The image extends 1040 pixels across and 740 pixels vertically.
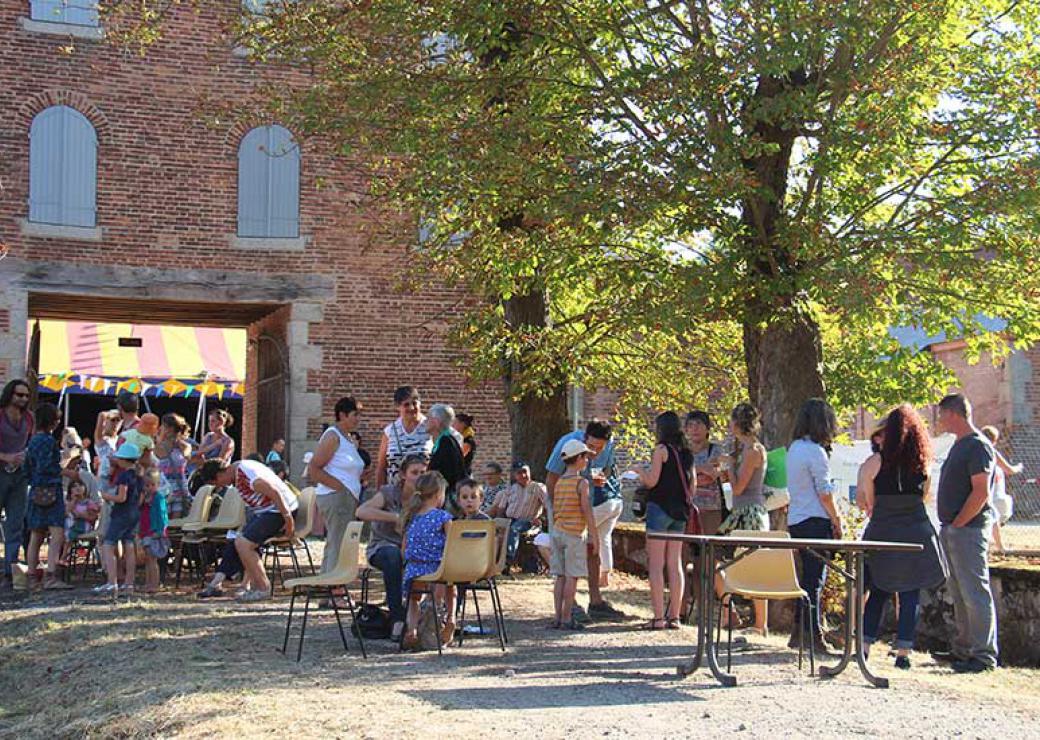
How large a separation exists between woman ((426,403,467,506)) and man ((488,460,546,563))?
320cm

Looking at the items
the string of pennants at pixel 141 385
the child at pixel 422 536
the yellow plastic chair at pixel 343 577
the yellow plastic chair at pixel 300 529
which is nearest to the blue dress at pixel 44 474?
the yellow plastic chair at pixel 300 529

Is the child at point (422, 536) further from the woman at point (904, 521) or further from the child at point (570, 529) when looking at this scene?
the woman at point (904, 521)

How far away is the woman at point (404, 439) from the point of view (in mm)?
10844

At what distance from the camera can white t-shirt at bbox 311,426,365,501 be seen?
11053 mm

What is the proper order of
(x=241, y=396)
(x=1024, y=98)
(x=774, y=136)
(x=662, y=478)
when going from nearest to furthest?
(x=662, y=478), (x=1024, y=98), (x=774, y=136), (x=241, y=396)

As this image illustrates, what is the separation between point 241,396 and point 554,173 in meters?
15.2

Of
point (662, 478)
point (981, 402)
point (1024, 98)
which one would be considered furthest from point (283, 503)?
point (981, 402)

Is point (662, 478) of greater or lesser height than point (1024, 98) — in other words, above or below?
below

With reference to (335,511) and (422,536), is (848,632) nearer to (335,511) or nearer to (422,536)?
(422,536)

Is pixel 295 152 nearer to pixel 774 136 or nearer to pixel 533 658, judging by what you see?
pixel 774 136

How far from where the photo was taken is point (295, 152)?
21.6 meters

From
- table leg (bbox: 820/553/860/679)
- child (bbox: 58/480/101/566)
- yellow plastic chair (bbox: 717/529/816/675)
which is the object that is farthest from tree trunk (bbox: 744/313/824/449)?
child (bbox: 58/480/101/566)

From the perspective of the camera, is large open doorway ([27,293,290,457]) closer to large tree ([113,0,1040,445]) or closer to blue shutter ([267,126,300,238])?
blue shutter ([267,126,300,238])

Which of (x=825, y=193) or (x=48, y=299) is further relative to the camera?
(x=48, y=299)
